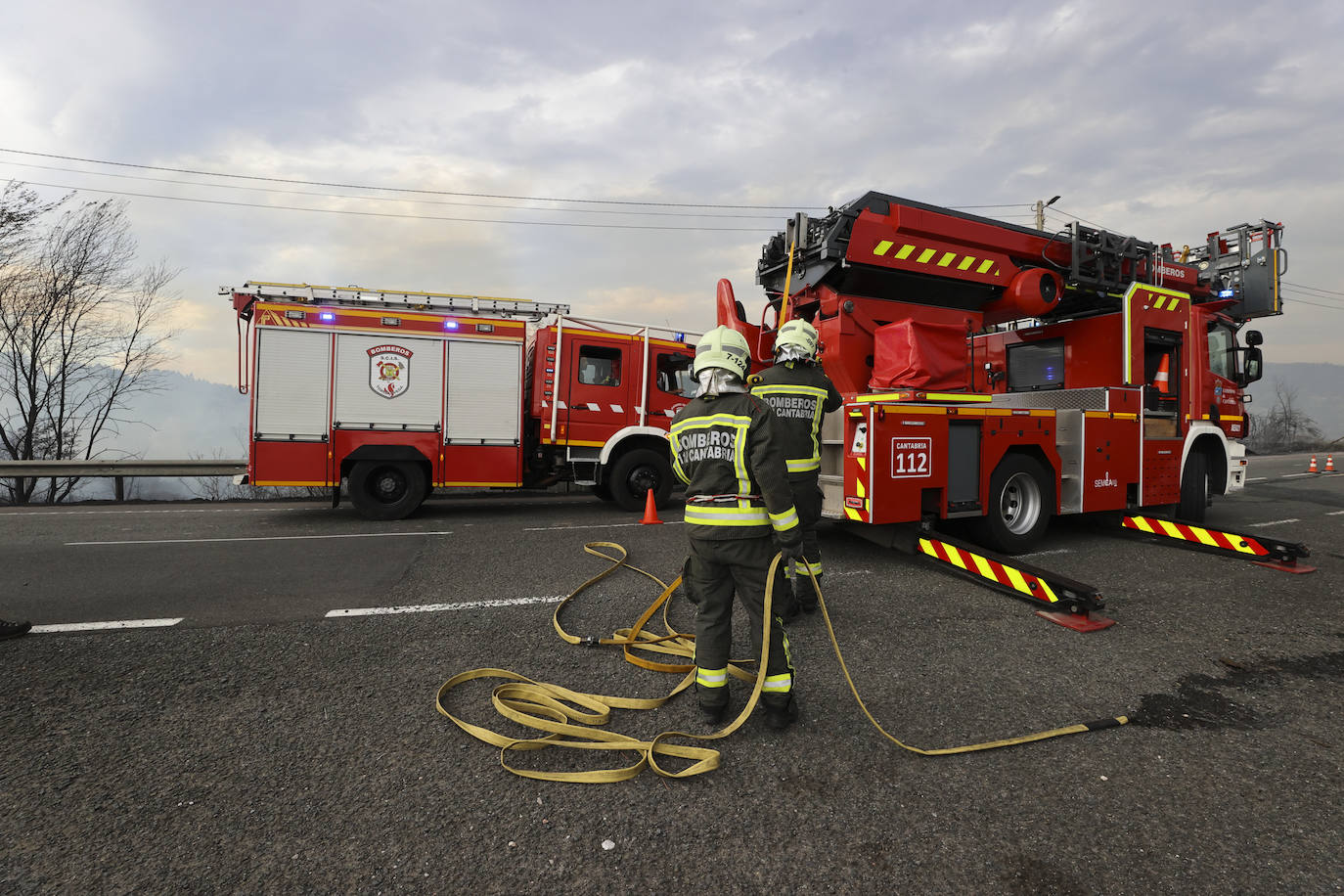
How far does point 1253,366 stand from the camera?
7816mm

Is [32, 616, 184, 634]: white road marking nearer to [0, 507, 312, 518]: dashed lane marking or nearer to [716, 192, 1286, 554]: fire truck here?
[716, 192, 1286, 554]: fire truck

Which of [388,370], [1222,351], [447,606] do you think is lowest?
[447,606]

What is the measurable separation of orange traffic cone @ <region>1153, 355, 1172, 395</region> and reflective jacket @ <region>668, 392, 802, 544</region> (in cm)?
632

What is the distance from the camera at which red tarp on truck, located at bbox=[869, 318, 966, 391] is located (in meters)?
5.29

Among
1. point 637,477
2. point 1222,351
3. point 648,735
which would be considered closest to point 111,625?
point 648,735

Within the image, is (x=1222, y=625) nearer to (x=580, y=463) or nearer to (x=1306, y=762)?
(x=1306, y=762)

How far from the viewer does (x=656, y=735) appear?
2.64 m

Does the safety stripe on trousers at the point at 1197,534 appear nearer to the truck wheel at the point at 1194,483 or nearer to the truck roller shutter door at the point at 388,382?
the truck wheel at the point at 1194,483

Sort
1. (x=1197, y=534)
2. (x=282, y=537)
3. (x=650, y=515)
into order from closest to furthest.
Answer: (x=1197, y=534), (x=282, y=537), (x=650, y=515)

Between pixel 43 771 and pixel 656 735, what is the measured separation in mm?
2277

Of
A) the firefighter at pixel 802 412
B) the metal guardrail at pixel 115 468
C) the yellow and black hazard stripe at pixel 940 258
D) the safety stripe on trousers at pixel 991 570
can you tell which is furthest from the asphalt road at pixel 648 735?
the metal guardrail at pixel 115 468

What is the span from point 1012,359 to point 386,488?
8.05 metres

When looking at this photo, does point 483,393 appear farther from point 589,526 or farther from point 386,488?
point 589,526

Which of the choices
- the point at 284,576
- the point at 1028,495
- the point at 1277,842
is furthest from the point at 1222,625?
the point at 284,576
